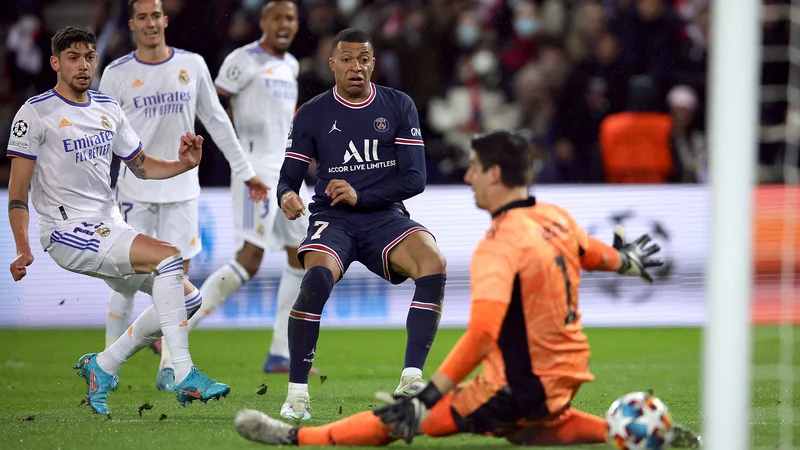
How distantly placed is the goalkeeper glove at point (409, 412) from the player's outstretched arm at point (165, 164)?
261 cm

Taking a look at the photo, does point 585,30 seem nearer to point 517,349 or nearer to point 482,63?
point 482,63

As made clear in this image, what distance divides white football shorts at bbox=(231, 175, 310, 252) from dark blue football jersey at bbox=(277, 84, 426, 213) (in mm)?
2005

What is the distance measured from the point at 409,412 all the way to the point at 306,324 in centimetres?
171

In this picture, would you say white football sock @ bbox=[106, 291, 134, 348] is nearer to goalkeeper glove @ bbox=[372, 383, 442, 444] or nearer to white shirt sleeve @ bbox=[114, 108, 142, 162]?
white shirt sleeve @ bbox=[114, 108, 142, 162]

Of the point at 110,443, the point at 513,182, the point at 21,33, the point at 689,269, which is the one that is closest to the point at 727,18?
the point at 513,182

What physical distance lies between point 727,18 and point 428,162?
32.3 ft

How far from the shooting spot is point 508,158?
4879mm

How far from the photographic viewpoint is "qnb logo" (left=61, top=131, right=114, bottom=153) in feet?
21.4

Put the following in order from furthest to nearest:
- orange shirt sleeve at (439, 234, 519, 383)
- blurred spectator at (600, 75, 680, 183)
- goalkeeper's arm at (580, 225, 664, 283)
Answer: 1. blurred spectator at (600, 75, 680, 183)
2. goalkeeper's arm at (580, 225, 664, 283)
3. orange shirt sleeve at (439, 234, 519, 383)

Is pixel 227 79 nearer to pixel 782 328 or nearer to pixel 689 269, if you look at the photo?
pixel 689 269

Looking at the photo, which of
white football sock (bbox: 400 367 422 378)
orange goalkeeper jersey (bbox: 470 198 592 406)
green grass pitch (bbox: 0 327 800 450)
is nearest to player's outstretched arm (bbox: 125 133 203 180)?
green grass pitch (bbox: 0 327 800 450)

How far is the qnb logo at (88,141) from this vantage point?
21.4ft

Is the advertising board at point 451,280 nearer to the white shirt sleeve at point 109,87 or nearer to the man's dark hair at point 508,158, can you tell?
the white shirt sleeve at point 109,87

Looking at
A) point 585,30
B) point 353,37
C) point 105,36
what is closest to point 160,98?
point 353,37
